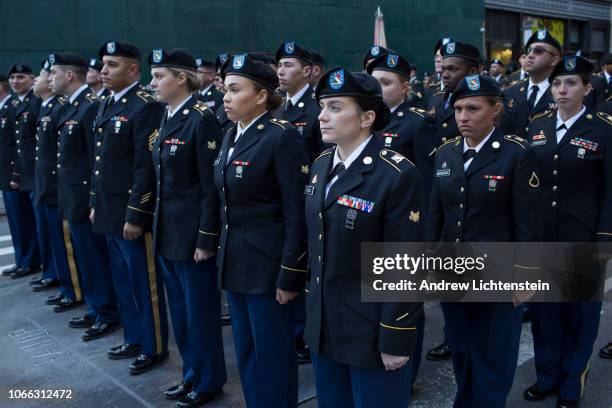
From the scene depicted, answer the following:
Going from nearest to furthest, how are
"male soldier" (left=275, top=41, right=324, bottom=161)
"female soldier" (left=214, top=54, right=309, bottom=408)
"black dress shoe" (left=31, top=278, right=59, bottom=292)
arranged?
"female soldier" (left=214, top=54, right=309, bottom=408) < "male soldier" (left=275, top=41, right=324, bottom=161) < "black dress shoe" (left=31, top=278, right=59, bottom=292)

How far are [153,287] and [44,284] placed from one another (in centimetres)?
273

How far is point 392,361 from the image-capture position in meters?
2.45

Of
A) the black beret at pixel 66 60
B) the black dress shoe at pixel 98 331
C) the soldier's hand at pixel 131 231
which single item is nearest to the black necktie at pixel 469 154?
the soldier's hand at pixel 131 231

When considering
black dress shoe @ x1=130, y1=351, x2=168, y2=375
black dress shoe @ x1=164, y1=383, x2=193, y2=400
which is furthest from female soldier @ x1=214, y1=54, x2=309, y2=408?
black dress shoe @ x1=130, y1=351, x2=168, y2=375

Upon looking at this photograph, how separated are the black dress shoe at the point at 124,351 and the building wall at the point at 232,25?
10.1m

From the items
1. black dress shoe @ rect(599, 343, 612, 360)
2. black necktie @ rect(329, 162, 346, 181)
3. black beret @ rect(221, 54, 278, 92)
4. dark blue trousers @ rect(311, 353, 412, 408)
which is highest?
black beret @ rect(221, 54, 278, 92)

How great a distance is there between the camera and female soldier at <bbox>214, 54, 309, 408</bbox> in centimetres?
330

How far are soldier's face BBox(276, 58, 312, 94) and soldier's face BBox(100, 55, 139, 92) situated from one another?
1.23 metres

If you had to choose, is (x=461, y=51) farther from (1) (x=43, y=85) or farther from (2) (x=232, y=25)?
(2) (x=232, y=25)

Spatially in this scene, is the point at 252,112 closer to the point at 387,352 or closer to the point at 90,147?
the point at 387,352

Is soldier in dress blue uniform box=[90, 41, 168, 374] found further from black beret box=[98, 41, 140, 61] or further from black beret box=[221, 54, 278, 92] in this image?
black beret box=[221, 54, 278, 92]

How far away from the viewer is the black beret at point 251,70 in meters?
3.35

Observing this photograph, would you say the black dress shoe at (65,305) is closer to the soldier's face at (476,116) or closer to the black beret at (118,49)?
the black beret at (118,49)

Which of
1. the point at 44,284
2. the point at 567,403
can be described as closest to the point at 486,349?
the point at 567,403
